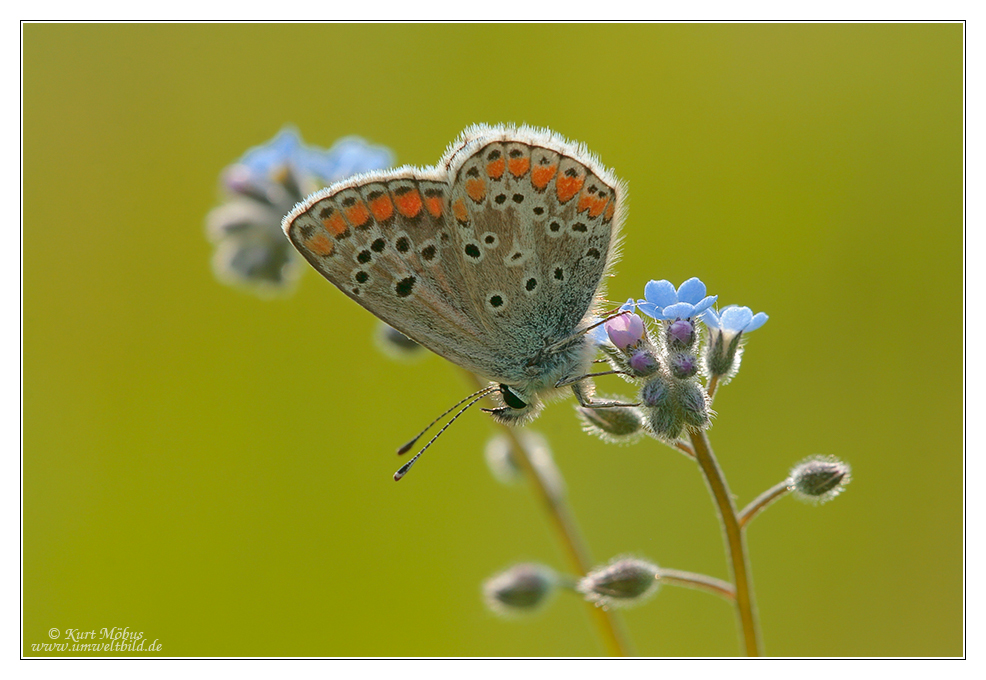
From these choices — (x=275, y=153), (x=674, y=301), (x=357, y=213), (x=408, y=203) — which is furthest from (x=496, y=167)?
(x=275, y=153)

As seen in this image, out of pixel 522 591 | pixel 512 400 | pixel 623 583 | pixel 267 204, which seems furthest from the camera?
pixel 267 204

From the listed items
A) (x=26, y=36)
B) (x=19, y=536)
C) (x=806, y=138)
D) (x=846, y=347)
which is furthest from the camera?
(x=806, y=138)

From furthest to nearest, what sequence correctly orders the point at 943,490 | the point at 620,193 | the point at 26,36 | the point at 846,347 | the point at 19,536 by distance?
the point at 846,347 → the point at 943,490 → the point at 26,36 → the point at 19,536 → the point at 620,193

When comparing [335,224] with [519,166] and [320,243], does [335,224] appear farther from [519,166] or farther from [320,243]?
[519,166]

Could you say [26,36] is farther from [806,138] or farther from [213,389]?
[806,138]

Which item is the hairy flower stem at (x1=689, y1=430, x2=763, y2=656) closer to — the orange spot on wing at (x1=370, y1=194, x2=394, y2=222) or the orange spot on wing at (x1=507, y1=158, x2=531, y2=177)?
the orange spot on wing at (x1=507, y1=158, x2=531, y2=177)

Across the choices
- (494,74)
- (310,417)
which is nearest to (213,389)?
(310,417)

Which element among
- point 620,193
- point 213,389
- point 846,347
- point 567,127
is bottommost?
point 620,193
